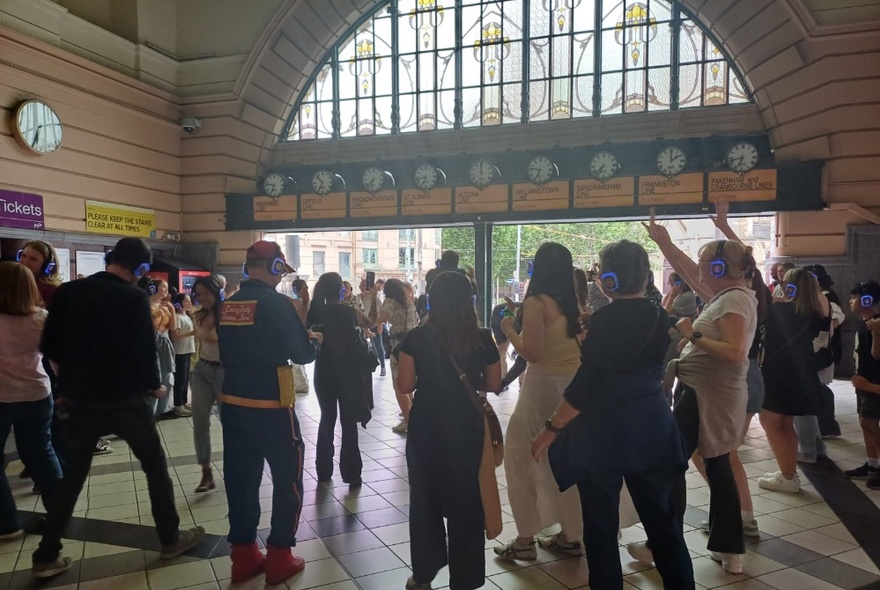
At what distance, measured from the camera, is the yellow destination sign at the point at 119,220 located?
11.0 metres

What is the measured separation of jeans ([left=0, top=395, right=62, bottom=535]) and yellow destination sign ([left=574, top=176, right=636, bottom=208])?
31.5 ft

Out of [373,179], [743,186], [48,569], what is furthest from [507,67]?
[48,569]

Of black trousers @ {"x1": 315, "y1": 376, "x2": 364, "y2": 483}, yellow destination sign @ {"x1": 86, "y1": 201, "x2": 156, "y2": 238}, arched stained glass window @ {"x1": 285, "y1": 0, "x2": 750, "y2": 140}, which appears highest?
arched stained glass window @ {"x1": 285, "y1": 0, "x2": 750, "y2": 140}

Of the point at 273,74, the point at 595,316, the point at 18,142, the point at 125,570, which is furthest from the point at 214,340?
the point at 273,74

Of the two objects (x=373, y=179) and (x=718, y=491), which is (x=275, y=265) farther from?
(x=373, y=179)

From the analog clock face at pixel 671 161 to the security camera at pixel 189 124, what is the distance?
9984 mm

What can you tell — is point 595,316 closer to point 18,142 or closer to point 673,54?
point 18,142

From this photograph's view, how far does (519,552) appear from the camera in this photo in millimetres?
3475

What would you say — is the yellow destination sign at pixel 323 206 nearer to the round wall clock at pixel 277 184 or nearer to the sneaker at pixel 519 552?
the round wall clock at pixel 277 184

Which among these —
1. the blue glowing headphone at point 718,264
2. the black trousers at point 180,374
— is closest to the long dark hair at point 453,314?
the blue glowing headphone at point 718,264

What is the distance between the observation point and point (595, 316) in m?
2.54

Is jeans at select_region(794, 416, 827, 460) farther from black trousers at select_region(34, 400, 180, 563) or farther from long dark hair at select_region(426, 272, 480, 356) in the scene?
black trousers at select_region(34, 400, 180, 563)

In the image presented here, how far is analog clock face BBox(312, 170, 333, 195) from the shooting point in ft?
41.8

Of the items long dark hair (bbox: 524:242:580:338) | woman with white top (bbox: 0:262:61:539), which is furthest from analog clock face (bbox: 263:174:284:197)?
long dark hair (bbox: 524:242:580:338)
